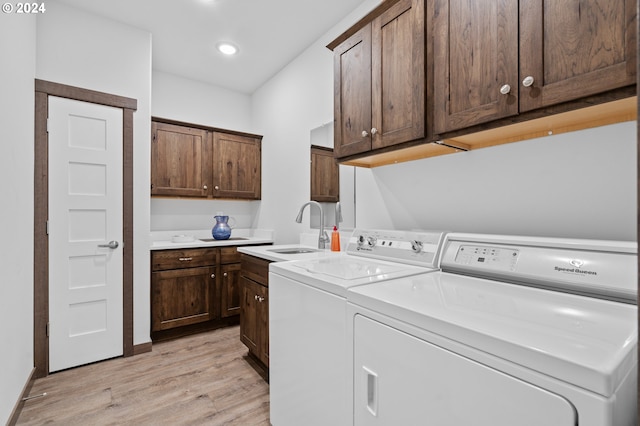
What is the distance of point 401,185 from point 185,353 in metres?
2.25

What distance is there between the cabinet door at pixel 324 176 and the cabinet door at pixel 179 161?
1.35 meters

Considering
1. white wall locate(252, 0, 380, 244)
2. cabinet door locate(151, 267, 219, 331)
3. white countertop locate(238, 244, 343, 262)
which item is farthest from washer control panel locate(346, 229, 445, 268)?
cabinet door locate(151, 267, 219, 331)

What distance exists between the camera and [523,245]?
109cm

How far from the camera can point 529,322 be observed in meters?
0.71

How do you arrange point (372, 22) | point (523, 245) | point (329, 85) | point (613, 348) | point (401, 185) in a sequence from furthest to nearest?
point (329, 85), point (401, 185), point (372, 22), point (523, 245), point (613, 348)

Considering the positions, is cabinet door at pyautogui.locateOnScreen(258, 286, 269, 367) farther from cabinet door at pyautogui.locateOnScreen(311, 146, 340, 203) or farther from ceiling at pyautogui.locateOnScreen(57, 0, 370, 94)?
ceiling at pyautogui.locateOnScreen(57, 0, 370, 94)

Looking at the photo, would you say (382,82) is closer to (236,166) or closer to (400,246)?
(400,246)

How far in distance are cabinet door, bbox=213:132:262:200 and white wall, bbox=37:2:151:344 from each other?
857mm

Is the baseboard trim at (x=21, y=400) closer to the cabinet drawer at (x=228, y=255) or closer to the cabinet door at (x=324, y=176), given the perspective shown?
the cabinet drawer at (x=228, y=255)

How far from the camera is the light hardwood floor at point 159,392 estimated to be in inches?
67.3

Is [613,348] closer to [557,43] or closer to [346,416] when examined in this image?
[346,416]

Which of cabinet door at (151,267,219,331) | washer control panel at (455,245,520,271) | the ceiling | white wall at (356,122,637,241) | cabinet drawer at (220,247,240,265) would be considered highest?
the ceiling

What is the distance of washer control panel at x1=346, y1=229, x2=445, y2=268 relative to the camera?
1.39 metres

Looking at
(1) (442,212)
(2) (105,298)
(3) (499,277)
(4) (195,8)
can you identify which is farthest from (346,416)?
(4) (195,8)
